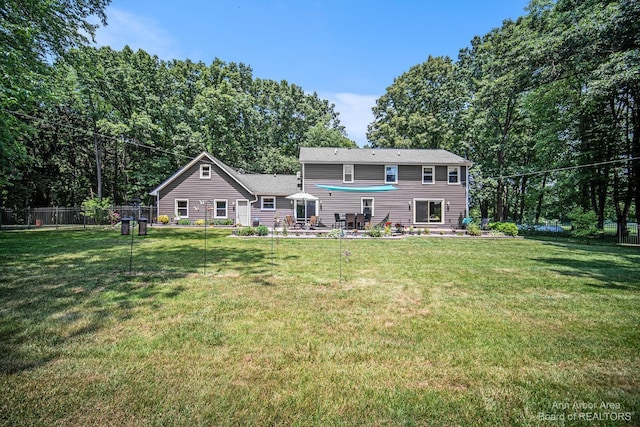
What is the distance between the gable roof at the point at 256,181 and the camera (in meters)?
22.9

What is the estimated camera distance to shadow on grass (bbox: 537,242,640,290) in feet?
20.4

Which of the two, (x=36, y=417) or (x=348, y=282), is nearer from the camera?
(x=36, y=417)

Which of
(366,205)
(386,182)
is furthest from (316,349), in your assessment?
(386,182)

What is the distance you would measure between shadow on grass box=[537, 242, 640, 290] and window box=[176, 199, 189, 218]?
77.2ft

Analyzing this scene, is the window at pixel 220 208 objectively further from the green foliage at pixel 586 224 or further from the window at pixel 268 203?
the green foliage at pixel 586 224

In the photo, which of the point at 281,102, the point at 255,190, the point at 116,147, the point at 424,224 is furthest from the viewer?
the point at 281,102

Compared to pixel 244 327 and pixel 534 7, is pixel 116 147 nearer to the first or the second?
pixel 244 327

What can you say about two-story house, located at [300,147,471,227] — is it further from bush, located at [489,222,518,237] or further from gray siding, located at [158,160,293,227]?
gray siding, located at [158,160,293,227]

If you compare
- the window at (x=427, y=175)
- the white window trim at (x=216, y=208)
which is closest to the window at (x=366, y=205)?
the window at (x=427, y=175)

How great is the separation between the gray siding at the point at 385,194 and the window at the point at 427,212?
43 centimetres

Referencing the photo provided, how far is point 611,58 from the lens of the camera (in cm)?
1291

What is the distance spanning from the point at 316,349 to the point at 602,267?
9.43 m

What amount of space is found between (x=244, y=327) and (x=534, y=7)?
85.5ft

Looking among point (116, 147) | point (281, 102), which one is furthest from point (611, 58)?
point (116, 147)
